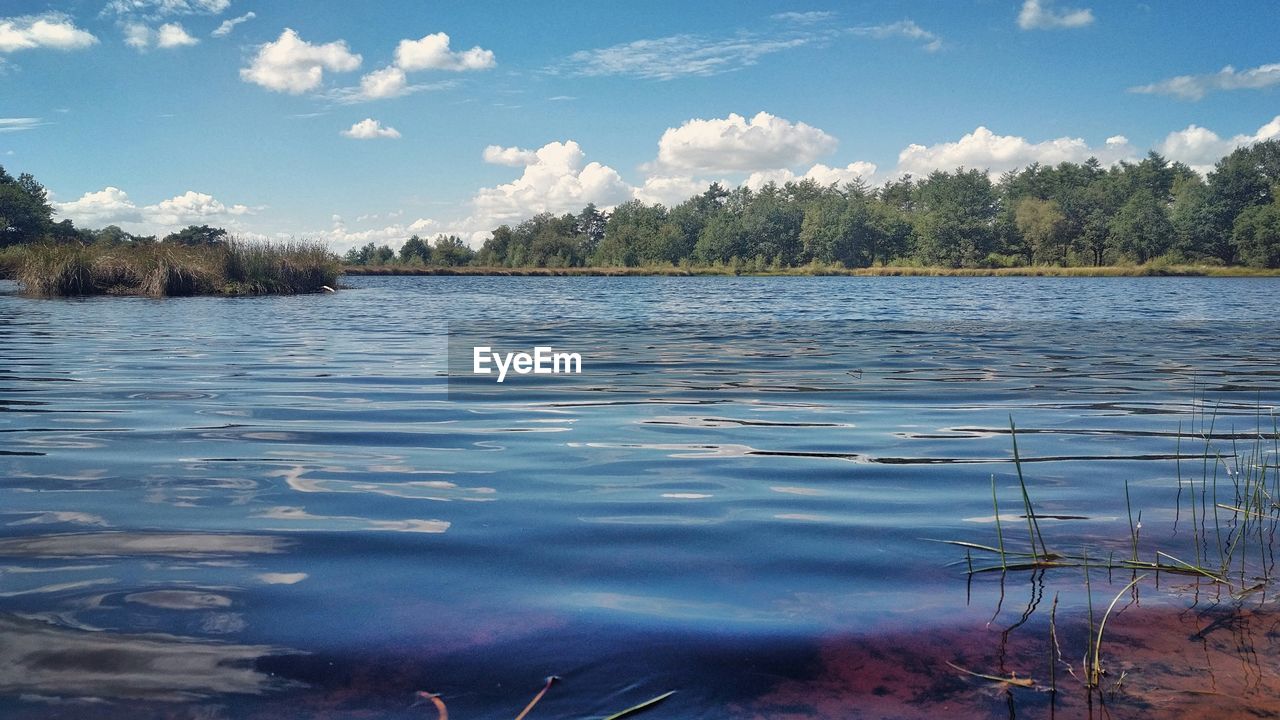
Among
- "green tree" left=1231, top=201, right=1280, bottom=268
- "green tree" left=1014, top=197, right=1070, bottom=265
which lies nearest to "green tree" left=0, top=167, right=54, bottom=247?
"green tree" left=1014, top=197, right=1070, bottom=265

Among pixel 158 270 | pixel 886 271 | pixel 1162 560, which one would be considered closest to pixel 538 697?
pixel 1162 560

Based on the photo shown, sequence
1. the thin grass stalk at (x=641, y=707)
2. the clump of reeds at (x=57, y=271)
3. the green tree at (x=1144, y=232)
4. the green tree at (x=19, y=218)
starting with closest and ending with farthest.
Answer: the thin grass stalk at (x=641, y=707) → the clump of reeds at (x=57, y=271) → the green tree at (x=19, y=218) → the green tree at (x=1144, y=232)

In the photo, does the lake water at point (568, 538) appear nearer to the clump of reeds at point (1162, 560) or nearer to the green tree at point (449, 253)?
the clump of reeds at point (1162, 560)

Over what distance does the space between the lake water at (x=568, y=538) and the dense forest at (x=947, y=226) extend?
392 ft

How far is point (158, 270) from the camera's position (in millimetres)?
36031

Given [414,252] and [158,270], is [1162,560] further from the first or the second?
[414,252]

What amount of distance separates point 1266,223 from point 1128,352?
366 feet

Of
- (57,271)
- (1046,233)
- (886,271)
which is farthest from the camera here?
(886,271)

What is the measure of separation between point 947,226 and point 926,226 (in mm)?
5470

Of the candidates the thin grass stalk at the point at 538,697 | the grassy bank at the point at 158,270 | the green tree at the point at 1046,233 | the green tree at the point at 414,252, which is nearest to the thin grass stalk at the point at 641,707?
the thin grass stalk at the point at 538,697

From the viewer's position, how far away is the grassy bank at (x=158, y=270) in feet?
116

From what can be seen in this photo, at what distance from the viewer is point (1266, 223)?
10650cm

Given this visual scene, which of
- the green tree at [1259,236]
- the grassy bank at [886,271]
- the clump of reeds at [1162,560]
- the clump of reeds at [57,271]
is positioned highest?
the green tree at [1259,236]

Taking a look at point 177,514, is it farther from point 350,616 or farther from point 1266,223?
point 1266,223
